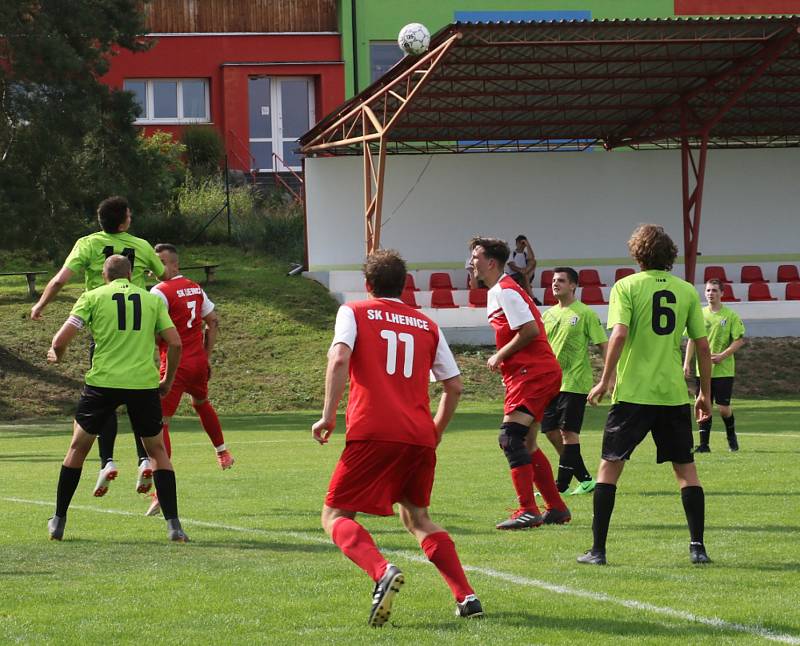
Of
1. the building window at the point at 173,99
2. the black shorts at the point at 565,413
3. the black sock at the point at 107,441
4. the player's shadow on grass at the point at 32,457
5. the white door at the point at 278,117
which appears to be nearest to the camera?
the black sock at the point at 107,441

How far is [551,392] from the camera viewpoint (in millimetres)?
10109

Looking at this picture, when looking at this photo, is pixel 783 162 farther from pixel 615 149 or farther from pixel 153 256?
pixel 153 256

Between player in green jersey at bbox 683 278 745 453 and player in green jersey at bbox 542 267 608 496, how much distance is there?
3979 mm

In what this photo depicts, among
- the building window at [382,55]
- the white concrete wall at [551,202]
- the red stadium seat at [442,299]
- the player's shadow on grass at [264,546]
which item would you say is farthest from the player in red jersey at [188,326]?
the building window at [382,55]

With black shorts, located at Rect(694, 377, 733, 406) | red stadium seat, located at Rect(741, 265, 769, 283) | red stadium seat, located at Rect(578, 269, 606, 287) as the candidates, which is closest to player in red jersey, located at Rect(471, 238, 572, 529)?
black shorts, located at Rect(694, 377, 733, 406)

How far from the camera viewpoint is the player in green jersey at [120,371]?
943 centimetres

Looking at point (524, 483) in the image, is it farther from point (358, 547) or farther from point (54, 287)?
point (54, 287)

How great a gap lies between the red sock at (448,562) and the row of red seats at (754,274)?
3269 cm

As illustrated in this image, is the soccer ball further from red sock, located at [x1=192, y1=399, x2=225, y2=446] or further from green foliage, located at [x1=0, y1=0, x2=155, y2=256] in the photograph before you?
red sock, located at [x1=192, y1=399, x2=225, y2=446]

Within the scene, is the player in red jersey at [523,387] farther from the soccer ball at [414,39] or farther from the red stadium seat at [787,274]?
the red stadium seat at [787,274]

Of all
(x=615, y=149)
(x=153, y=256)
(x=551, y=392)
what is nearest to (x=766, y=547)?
(x=551, y=392)

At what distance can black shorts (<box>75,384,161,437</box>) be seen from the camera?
9.48 m

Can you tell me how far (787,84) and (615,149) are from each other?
7104 millimetres

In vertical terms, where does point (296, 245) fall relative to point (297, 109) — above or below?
below
